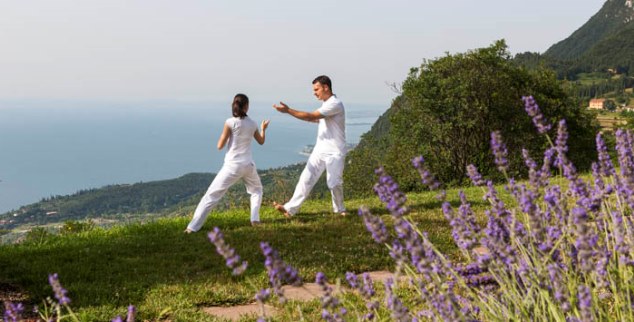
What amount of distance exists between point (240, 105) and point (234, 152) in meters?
0.87

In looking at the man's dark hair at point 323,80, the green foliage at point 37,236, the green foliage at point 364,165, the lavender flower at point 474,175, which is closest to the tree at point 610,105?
the green foliage at point 364,165

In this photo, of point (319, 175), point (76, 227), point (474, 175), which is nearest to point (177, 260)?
point (319, 175)

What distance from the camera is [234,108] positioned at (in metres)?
9.74

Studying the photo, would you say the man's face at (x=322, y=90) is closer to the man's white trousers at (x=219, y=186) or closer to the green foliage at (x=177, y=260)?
the man's white trousers at (x=219, y=186)

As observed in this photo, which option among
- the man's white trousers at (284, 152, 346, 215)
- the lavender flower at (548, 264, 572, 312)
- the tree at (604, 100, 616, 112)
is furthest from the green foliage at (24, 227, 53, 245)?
the tree at (604, 100, 616, 112)

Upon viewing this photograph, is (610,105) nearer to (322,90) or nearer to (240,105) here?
(322,90)

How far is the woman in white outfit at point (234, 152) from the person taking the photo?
975 cm

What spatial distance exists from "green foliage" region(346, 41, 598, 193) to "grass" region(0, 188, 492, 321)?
67.0 ft

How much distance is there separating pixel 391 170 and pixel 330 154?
27275mm

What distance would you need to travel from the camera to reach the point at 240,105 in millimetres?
9680

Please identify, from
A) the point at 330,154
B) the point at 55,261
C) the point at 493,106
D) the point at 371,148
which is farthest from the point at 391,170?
the point at 55,261

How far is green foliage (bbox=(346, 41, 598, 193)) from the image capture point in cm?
3077

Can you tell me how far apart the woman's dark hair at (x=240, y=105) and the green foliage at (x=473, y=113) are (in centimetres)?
2240

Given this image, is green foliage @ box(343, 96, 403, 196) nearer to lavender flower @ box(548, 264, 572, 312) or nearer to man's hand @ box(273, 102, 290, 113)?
man's hand @ box(273, 102, 290, 113)
